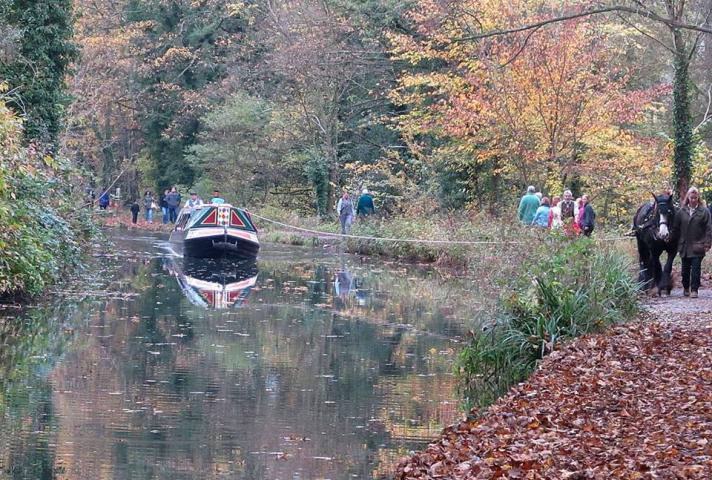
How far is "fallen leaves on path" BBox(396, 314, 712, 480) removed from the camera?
7945mm

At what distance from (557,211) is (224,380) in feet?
50.0

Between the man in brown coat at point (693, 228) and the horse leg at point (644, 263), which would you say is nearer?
the man in brown coat at point (693, 228)

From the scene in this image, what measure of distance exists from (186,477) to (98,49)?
51906 millimetres

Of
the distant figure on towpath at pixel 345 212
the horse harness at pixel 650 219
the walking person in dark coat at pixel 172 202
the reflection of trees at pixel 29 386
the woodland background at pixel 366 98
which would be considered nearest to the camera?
the reflection of trees at pixel 29 386

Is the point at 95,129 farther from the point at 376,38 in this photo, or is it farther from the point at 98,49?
the point at 376,38

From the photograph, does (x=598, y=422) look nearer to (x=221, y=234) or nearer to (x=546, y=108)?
(x=221, y=234)

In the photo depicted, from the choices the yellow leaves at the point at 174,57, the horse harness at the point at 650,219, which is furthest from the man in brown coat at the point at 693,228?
the yellow leaves at the point at 174,57

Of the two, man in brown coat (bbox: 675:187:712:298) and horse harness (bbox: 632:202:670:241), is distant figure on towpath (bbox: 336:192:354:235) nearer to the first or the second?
horse harness (bbox: 632:202:670:241)

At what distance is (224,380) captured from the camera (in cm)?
1368

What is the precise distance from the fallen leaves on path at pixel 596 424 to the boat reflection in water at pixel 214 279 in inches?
423

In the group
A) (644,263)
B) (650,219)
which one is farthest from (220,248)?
(650,219)

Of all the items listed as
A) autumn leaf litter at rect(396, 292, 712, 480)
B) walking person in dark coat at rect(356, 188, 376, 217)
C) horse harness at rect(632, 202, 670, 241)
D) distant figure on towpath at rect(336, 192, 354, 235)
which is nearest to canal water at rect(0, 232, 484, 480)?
autumn leaf litter at rect(396, 292, 712, 480)

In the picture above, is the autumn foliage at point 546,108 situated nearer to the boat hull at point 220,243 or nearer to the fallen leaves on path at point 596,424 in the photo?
the boat hull at point 220,243

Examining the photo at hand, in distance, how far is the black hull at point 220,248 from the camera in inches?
1325
